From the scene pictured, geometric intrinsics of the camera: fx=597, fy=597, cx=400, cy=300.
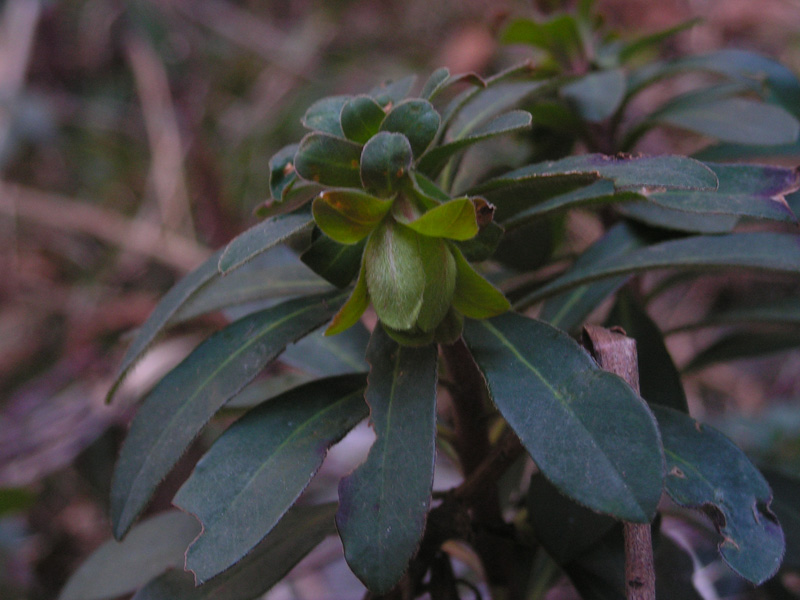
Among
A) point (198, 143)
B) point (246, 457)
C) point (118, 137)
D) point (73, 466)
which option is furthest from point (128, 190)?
point (246, 457)

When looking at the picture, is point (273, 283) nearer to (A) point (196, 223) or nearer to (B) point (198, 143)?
(A) point (196, 223)

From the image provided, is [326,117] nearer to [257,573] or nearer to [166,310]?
[166,310]

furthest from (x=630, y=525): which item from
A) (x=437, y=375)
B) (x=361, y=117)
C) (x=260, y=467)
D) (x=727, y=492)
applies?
(x=361, y=117)

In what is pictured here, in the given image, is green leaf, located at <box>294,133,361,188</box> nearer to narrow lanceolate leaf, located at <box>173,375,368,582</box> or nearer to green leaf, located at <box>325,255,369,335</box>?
green leaf, located at <box>325,255,369,335</box>

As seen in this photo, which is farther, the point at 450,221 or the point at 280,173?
the point at 280,173

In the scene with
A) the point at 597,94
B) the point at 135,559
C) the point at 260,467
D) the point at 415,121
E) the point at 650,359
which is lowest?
the point at 135,559

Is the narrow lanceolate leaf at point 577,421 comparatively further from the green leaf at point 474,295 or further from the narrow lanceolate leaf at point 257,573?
the narrow lanceolate leaf at point 257,573
